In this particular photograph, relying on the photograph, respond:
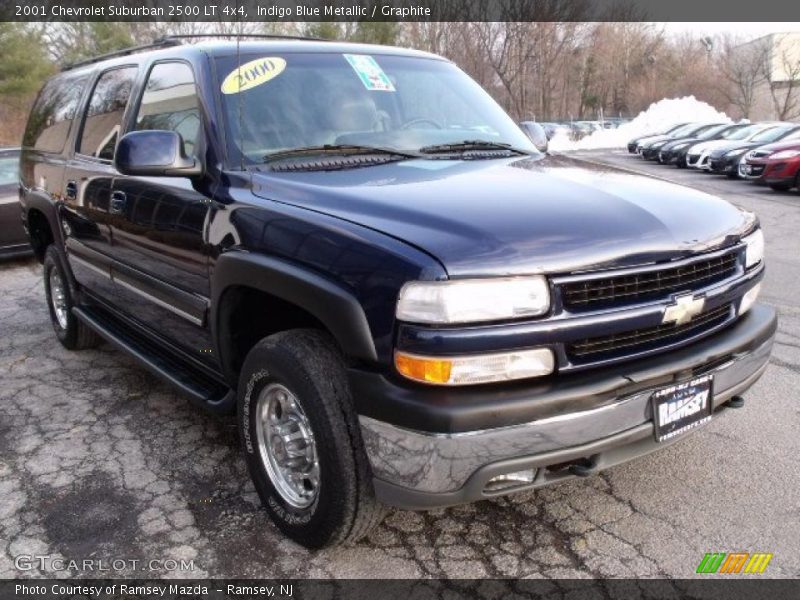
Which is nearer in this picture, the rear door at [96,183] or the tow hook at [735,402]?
the tow hook at [735,402]

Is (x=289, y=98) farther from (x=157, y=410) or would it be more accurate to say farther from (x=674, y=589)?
(x=674, y=589)

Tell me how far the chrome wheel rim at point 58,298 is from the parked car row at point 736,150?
43.7 feet

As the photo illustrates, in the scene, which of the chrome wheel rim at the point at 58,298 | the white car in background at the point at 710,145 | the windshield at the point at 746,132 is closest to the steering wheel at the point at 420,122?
the chrome wheel rim at the point at 58,298

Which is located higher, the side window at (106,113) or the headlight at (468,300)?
the side window at (106,113)

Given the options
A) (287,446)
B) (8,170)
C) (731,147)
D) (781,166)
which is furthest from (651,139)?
(287,446)

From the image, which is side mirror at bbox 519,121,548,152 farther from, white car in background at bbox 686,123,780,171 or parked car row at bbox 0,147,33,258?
white car in background at bbox 686,123,780,171

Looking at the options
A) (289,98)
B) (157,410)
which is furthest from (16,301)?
(289,98)

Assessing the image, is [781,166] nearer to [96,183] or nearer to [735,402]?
[735,402]

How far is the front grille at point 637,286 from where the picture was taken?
2.26m

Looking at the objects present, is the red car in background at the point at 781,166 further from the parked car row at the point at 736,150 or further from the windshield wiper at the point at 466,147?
the windshield wiper at the point at 466,147

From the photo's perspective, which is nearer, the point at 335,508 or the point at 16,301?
the point at 335,508

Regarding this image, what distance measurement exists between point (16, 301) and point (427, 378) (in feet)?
20.4

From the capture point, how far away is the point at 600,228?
237 cm

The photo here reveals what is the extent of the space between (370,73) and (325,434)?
1.95 meters
